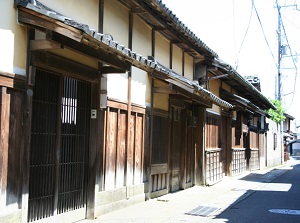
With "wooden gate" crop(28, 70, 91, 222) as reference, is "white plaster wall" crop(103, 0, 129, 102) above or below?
above

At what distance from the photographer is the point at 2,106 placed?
6.54 m

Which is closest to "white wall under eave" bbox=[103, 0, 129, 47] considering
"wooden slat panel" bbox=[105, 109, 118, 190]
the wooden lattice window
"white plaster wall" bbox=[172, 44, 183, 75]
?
"wooden slat panel" bbox=[105, 109, 118, 190]

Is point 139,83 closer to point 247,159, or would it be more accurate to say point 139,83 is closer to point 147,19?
point 147,19

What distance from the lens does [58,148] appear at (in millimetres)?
8281

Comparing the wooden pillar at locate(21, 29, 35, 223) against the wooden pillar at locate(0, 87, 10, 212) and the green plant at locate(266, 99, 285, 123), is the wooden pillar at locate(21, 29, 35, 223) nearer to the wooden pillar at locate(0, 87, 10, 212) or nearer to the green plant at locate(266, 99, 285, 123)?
the wooden pillar at locate(0, 87, 10, 212)

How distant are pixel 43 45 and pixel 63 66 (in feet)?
3.76

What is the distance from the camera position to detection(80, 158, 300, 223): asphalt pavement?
32.9ft

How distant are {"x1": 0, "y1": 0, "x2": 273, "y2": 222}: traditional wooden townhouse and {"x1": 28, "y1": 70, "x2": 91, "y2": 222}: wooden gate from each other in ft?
0.07

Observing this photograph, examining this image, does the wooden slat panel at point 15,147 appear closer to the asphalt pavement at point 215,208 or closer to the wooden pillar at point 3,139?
the wooden pillar at point 3,139

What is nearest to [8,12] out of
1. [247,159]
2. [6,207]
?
[6,207]

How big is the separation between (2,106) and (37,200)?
84.7 inches

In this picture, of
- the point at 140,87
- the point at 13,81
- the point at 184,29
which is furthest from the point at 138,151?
the point at 13,81

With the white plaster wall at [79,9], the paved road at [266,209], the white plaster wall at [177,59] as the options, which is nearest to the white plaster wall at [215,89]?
the white plaster wall at [177,59]

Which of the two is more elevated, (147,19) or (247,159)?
(147,19)
